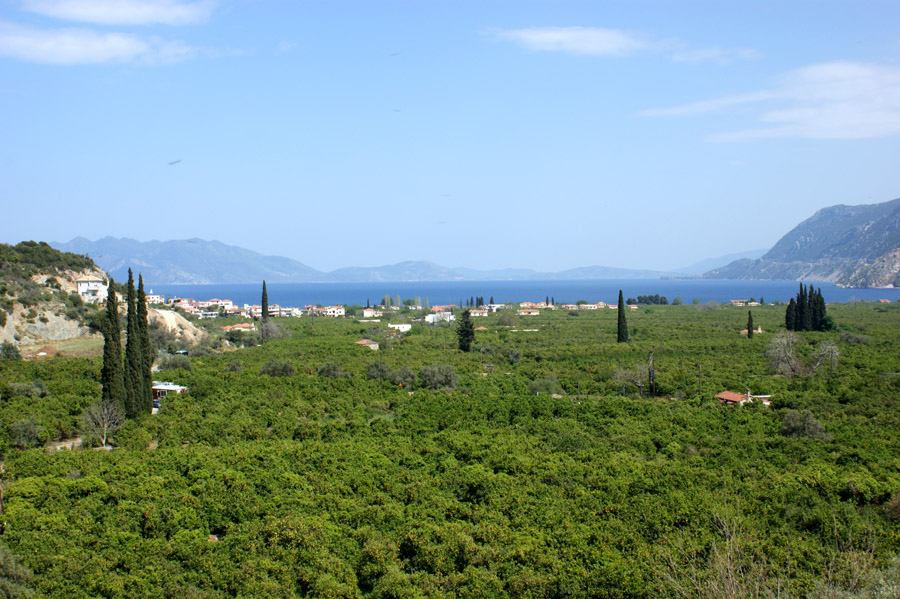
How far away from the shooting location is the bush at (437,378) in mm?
37125

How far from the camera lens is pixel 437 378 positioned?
37250 millimetres

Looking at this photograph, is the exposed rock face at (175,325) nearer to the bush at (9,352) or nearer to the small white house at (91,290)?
the small white house at (91,290)

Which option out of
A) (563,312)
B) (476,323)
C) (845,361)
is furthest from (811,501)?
(563,312)

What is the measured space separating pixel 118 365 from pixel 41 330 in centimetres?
2448

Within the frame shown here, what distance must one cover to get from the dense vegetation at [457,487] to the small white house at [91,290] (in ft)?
64.9

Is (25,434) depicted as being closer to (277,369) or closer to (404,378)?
(277,369)

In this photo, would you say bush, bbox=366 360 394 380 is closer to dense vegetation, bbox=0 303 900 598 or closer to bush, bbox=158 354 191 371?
dense vegetation, bbox=0 303 900 598

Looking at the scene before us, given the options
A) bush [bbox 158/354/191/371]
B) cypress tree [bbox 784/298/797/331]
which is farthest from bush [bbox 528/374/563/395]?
cypress tree [bbox 784/298/797/331]

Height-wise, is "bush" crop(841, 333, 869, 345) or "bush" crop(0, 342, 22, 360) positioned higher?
"bush" crop(0, 342, 22, 360)

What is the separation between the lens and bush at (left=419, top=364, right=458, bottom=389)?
3712cm

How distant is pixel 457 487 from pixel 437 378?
58.7ft

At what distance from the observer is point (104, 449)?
24.3 metres

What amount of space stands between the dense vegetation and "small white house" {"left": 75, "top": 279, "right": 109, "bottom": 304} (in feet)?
64.9

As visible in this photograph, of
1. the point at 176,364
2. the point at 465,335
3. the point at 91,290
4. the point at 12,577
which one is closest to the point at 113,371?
the point at 176,364
